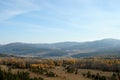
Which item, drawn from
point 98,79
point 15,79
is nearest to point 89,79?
point 98,79

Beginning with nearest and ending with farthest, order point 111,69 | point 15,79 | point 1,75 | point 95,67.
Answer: point 15,79, point 1,75, point 111,69, point 95,67

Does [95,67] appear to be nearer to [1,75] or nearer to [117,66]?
[117,66]

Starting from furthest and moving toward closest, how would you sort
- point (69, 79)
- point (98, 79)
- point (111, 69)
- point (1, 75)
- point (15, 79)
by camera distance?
point (111, 69) → point (98, 79) → point (69, 79) → point (1, 75) → point (15, 79)

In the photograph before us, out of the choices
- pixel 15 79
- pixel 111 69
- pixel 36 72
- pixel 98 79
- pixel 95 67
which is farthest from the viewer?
pixel 95 67

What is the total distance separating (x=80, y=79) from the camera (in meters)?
53.0

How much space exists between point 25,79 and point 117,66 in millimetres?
54355

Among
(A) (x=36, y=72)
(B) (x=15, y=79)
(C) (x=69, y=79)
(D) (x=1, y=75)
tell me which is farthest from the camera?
(A) (x=36, y=72)

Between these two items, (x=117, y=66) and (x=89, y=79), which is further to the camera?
(x=117, y=66)

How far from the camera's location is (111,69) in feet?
281

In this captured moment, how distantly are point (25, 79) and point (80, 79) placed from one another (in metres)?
16.1

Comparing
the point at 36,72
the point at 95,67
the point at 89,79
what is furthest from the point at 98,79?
the point at 95,67

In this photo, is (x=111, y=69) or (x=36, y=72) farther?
(x=111, y=69)

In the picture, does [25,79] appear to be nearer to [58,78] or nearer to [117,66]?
[58,78]

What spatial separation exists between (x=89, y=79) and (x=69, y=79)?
6.10m
